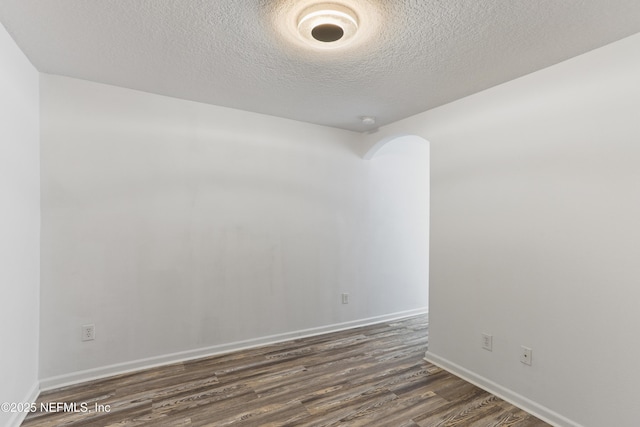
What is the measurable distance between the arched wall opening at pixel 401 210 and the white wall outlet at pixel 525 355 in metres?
1.97

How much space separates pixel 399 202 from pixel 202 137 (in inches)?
105

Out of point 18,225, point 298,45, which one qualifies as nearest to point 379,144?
point 298,45

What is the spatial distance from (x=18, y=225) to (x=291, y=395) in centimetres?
218

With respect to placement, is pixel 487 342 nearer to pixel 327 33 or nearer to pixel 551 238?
pixel 551 238

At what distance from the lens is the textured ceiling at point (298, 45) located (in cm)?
162

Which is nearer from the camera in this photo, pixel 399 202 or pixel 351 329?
pixel 351 329

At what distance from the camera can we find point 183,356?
9.61 ft

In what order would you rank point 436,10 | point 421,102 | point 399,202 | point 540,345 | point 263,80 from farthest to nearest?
point 399,202, point 421,102, point 263,80, point 540,345, point 436,10

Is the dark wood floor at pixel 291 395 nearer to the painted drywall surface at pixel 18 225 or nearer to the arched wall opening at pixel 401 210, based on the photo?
the painted drywall surface at pixel 18 225

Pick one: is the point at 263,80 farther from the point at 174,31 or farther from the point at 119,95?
the point at 119,95

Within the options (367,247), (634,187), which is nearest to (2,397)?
(367,247)

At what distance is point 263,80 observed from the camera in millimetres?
2490

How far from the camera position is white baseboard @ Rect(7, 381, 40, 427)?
1.92m

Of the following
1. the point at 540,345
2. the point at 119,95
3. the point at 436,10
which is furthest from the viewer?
the point at 119,95
